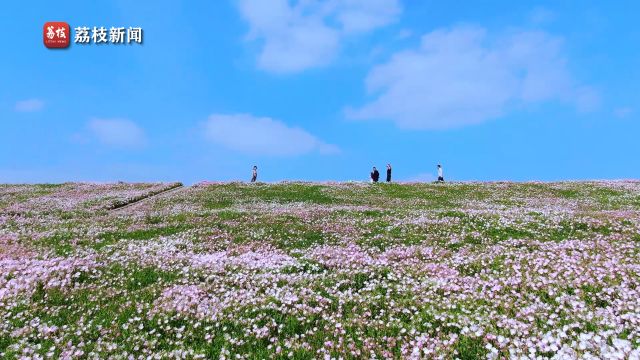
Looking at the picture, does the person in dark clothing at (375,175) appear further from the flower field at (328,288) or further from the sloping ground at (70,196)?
the flower field at (328,288)

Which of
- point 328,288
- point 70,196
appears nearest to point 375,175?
point 70,196

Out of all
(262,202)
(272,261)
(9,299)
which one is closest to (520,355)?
(272,261)

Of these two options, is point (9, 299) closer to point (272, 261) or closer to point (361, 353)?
point (272, 261)

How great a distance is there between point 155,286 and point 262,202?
990 inches

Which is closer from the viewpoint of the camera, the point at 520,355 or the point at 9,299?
the point at 520,355

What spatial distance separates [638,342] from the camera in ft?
26.3

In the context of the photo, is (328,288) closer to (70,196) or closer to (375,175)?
(70,196)

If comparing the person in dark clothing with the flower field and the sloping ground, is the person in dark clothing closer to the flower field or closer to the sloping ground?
the sloping ground

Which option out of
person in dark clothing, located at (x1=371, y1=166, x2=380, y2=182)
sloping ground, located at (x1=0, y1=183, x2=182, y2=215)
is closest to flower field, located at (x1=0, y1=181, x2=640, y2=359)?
sloping ground, located at (x1=0, y1=183, x2=182, y2=215)

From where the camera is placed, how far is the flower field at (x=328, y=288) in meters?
8.74

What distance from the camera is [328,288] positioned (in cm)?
1201

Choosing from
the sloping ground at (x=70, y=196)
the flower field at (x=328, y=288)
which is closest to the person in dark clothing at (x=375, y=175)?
the sloping ground at (x=70, y=196)

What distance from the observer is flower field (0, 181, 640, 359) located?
874cm

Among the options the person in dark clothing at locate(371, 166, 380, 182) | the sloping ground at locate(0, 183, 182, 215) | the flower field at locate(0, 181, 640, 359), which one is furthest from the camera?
the person in dark clothing at locate(371, 166, 380, 182)
